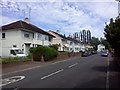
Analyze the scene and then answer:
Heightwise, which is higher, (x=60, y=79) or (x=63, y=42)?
(x=63, y=42)

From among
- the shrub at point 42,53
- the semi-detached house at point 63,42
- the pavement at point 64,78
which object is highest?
the semi-detached house at point 63,42

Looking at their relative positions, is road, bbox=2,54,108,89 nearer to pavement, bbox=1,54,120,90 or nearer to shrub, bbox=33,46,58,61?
pavement, bbox=1,54,120,90

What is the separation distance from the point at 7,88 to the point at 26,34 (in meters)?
45.8

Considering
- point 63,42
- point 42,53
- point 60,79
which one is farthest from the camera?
point 63,42

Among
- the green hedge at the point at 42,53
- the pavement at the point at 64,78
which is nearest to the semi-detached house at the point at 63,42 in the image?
the green hedge at the point at 42,53

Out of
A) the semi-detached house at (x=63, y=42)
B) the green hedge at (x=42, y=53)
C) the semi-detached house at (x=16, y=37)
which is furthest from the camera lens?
the semi-detached house at (x=63, y=42)

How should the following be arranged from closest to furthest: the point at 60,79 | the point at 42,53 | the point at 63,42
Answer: the point at 60,79, the point at 42,53, the point at 63,42

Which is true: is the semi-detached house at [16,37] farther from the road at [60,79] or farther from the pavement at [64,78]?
the road at [60,79]

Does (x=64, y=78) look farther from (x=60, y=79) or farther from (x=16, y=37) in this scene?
(x=16, y=37)

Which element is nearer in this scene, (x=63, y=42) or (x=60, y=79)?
(x=60, y=79)

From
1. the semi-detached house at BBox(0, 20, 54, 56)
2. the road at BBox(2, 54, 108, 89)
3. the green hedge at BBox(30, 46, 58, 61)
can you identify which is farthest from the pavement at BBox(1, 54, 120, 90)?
the semi-detached house at BBox(0, 20, 54, 56)

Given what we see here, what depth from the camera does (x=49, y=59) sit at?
47500 millimetres

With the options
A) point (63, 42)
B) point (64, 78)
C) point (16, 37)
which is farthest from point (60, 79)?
point (63, 42)

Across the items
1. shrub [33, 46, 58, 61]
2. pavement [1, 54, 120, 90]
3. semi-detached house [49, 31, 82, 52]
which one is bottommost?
pavement [1, 54, 120, 90]
